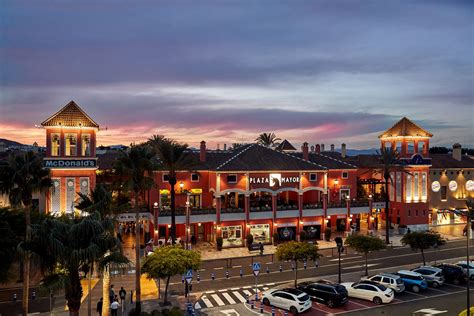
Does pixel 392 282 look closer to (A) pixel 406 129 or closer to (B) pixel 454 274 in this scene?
(B) pixel 454 274

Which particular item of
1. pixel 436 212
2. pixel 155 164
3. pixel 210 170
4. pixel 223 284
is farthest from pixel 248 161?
pixel 436 212

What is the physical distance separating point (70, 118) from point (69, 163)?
204 inches

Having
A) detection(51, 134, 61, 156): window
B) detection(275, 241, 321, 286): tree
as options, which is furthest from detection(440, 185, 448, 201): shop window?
detection(51, 134, 61, 156): window

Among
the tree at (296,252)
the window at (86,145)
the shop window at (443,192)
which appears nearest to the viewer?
the tree at (296,252)

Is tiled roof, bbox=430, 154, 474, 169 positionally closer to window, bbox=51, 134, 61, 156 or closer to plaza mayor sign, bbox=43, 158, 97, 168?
plaza mayor sign, bbox=43, 158, 97, 168

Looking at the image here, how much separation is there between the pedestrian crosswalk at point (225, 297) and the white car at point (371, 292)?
7.66 meters

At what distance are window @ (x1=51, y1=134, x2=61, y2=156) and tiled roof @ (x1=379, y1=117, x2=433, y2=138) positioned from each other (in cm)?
5048

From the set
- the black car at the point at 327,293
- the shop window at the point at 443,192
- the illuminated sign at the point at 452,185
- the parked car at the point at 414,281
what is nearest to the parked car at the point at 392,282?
the parked car at the point at 414,281

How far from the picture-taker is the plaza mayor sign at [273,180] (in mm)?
55781

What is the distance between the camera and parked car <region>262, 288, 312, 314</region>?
29062 millimetres

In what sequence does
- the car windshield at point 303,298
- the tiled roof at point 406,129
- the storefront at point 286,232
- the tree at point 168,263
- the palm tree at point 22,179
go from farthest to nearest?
the tiled roof at point 406,129 < the storefront at point 286,232 < the tree at point 168,263 < the car windshield at point 303,298 < the palm tree at point 22,179

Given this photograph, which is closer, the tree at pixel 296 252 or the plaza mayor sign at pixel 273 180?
the tree at pixel 296 252

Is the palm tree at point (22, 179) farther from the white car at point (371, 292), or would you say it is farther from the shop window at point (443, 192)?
the shop window at point (443, 192)

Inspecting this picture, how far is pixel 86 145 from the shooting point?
156ft
